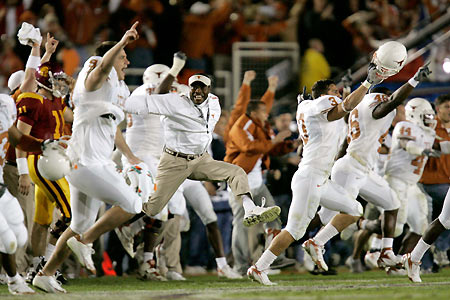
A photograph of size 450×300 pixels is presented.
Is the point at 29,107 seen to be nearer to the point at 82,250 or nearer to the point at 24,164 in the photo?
the point at 24,164

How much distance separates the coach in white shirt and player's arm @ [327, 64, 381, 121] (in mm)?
1079

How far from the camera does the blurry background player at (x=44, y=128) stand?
891 cm

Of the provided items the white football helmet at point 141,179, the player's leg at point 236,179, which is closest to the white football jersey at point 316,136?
the player's leg at point 236,179

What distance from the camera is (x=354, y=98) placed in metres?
8.34

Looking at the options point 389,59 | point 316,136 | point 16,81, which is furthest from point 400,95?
point 16,81

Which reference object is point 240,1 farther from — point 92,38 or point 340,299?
point 340,299

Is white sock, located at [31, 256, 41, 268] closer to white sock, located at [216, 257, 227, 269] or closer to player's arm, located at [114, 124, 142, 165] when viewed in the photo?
player's arm, located at [114, 124, 142, 165]

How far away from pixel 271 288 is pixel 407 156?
350 cm

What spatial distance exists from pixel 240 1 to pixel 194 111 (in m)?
6.84

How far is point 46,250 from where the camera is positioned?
962 centimetres

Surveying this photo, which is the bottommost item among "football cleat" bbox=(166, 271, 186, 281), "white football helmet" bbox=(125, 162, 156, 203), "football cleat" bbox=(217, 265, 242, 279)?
"football cleat" bbox=(166, 271, 186, 281)

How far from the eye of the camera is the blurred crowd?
46.3 ft

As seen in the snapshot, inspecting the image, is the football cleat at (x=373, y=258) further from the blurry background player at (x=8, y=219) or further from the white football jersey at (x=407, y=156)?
the blurry background player at (x=8, y=219)

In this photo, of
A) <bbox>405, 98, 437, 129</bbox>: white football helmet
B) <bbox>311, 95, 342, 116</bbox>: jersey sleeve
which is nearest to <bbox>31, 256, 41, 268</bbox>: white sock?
<bbox>311, 95, 342, 116</bbox>: jersey sleeve
